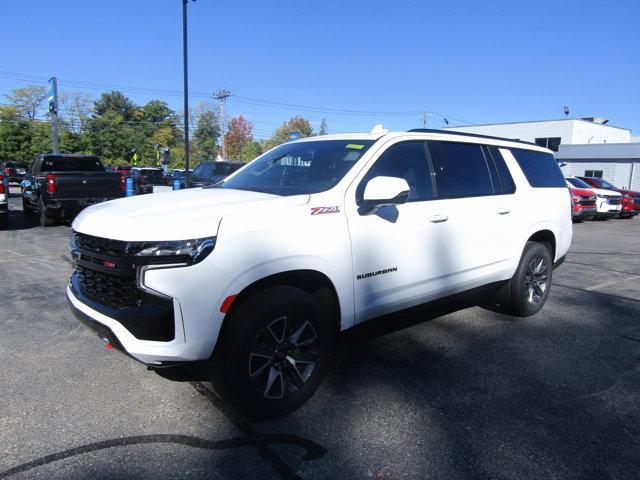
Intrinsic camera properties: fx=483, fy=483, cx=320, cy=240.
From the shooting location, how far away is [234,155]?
92.5 metres

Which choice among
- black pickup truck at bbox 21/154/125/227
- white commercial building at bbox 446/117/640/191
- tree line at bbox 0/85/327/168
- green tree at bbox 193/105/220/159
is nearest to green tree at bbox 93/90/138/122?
tree line at bbox 0/85/327/168

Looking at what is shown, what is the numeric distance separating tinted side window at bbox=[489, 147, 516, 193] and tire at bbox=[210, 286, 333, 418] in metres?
2.56

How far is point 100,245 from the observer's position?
9.62ft

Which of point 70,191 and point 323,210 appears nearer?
point 323,210

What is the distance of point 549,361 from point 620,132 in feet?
182

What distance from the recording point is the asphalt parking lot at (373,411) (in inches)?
103

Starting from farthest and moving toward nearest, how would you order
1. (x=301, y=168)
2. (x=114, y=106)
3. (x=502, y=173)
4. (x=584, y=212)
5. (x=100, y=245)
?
(x=114, y=106) → (x=584, y=212) → (x=502, y=173) → (x=301, y=168) → (x=100, y=245)

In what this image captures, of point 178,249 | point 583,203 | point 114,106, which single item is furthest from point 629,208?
point 114,106

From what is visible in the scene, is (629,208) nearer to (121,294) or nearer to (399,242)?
(399,242)

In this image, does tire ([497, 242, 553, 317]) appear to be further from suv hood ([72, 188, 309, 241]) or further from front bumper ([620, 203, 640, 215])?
front bumper ([620, 203, 640, 215])

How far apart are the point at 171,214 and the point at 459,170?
2615mm

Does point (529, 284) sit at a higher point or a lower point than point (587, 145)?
lower

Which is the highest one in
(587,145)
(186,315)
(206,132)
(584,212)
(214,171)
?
(206,132)

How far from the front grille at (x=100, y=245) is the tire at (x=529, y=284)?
3820mm
